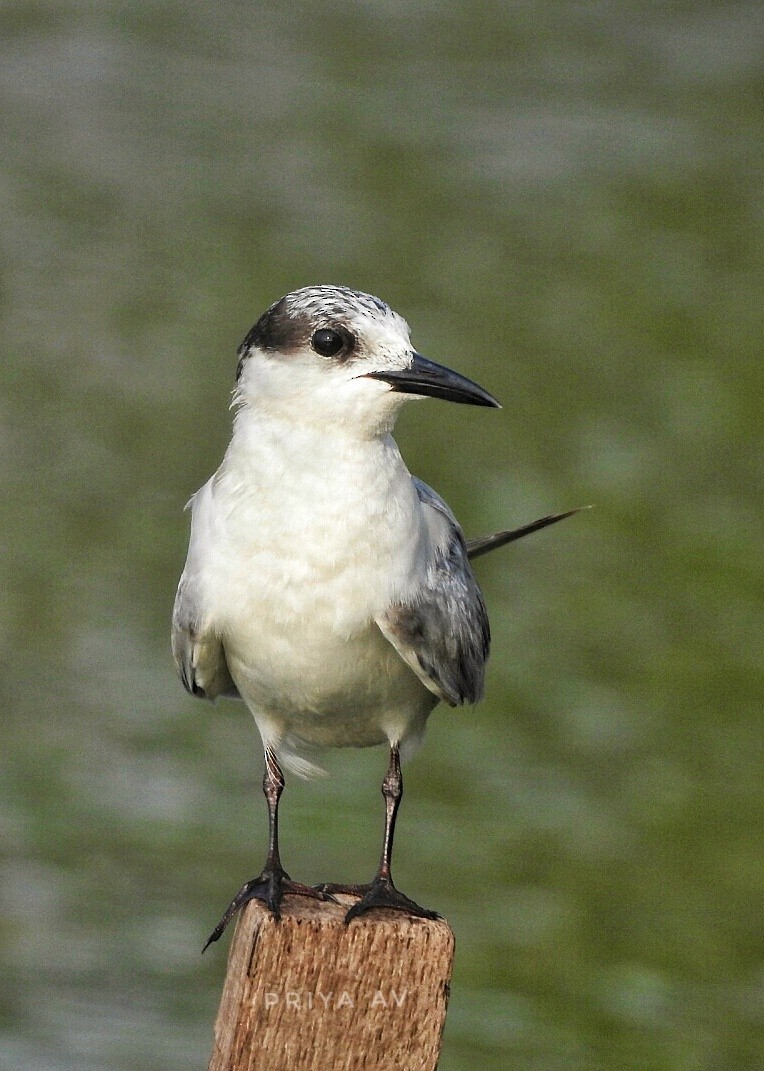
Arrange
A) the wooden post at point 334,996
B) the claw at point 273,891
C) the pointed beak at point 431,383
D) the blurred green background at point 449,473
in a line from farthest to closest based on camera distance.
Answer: the blurred green background at point 449,473
the pointed beak at point 431,383
the claw at point 273,891
the wooden post at point 334,996

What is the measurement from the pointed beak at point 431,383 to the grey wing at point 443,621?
1.38 feet

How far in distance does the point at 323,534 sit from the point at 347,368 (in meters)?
0.34

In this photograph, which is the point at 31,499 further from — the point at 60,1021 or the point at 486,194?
the point at 486,194

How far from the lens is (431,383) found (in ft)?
12.5

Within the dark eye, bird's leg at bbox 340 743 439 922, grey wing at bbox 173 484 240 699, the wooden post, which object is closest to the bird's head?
the dark eye

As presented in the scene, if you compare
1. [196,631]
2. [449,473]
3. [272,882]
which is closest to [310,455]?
[196,631]

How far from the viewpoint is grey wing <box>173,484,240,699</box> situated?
4.01 m

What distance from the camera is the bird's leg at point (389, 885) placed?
3627mm

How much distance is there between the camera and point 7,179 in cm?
1323

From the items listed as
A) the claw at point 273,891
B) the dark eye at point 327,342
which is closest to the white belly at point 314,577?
the dark eye at point 327,342

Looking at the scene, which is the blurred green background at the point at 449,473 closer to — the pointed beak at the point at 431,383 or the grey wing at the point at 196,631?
the grey wing at the point at 196,631

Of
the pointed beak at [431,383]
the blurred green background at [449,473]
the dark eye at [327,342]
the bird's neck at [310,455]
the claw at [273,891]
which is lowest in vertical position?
the claw at [273,891]

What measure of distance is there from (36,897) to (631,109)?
885 cm

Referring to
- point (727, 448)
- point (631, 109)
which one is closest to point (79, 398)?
point (727, 448)
